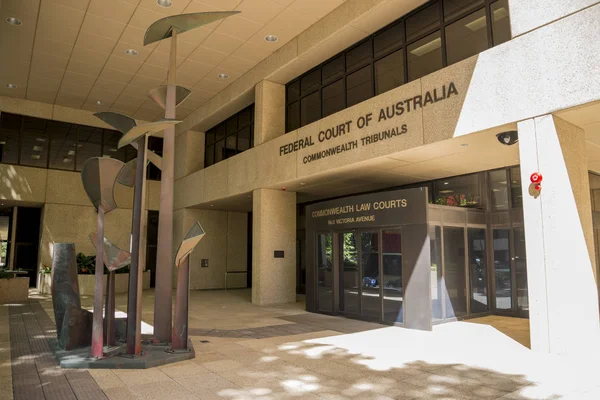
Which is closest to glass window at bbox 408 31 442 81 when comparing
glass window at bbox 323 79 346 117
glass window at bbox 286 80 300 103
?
glass window at bbox 323 79 346 117

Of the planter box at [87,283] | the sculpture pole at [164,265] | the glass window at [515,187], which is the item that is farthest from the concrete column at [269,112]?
the planter box at [87,283]

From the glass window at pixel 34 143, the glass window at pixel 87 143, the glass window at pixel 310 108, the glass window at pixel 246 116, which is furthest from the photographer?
the glass window at pixel 87 143

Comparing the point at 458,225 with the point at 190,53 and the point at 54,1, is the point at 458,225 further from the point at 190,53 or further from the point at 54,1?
the point at 54,1

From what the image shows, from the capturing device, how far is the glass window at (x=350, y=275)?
10250 millimetres

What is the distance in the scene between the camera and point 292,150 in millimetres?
12211

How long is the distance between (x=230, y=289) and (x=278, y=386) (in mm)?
14347

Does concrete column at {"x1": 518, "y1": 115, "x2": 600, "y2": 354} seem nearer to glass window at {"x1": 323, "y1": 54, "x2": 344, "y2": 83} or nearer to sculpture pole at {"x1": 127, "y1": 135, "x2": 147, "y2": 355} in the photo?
sculpture pole at {"x1": 127, "y1": 135, "x2": 147, "y2": 355}

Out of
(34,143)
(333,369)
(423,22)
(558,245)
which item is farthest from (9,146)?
(558,245)

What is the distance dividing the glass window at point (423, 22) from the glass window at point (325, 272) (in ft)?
17.1

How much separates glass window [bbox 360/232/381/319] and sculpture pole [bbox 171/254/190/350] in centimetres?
475

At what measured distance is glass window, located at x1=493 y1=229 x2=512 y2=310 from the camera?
33.5ft

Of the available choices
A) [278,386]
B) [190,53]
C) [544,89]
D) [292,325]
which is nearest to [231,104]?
[190,53]

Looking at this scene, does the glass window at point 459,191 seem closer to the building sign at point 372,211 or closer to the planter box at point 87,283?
the building sign at point 372,211

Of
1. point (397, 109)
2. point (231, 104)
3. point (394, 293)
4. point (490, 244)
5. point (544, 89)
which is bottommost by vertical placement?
point (394, 293)
